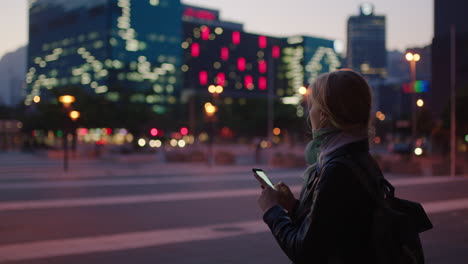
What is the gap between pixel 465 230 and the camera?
32.5ft

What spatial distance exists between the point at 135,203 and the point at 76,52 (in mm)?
135462

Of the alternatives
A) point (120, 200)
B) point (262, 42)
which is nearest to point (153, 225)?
point (120, 200)

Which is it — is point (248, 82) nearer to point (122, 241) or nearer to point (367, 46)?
point (367, 46)

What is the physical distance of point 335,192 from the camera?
6.36 ft

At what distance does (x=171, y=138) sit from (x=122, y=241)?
5285cm

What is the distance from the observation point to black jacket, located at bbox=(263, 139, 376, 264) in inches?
76.5

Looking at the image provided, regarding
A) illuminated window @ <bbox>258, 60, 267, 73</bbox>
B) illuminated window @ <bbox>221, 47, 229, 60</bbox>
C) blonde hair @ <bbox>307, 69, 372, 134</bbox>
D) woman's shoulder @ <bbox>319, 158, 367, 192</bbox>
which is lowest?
woman's shoulder @ <bbox>319, 158, 367, 192</bbox>

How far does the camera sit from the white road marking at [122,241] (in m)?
7.77

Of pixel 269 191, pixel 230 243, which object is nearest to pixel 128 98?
pixel 230 243

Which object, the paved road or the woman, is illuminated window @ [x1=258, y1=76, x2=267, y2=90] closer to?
the paved road

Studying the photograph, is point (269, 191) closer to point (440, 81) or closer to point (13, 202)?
point (13, 202)

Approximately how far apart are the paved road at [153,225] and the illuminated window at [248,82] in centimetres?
12573

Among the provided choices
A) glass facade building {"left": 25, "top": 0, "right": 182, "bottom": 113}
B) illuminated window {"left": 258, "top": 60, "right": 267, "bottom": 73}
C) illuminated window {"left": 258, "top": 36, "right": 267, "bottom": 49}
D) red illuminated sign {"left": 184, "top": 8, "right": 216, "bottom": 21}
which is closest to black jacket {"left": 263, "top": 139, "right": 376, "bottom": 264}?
glass facade building {"left": 25, "top": 0, "right": 182, "bottom": 113}

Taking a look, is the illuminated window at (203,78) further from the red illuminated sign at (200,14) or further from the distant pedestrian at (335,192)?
the distant pedestrian at (335,192)
